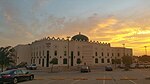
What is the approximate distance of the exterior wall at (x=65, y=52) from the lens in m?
96.9

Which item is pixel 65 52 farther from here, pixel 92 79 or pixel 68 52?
pixel 92 79

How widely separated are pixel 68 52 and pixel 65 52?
52.4 inches

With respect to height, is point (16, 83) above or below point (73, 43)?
below

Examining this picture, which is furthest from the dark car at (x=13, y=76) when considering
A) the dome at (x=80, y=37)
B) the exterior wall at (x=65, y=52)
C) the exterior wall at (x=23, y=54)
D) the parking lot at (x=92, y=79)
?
the dome at (x=80, y=37)

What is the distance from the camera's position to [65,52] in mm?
100688

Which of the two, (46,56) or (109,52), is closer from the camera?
(46,56)

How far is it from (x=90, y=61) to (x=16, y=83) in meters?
84.9

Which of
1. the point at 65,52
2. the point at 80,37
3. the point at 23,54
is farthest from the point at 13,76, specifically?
the point at 80,37

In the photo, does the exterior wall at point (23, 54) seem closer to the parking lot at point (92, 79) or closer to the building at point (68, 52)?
the building at point (68, 52)

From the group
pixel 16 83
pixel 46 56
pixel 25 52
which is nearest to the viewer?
pixel 16 83

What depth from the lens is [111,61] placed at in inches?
4668

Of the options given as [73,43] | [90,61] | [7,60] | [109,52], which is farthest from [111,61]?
[7,60]

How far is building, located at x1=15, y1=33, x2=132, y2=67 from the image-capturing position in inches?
3819

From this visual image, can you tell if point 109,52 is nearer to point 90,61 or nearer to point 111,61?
point 111,61
